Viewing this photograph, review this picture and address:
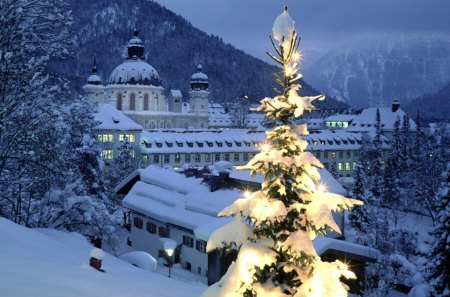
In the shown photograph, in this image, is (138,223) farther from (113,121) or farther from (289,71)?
(113,121)

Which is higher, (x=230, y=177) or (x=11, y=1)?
(x=11, y=1)

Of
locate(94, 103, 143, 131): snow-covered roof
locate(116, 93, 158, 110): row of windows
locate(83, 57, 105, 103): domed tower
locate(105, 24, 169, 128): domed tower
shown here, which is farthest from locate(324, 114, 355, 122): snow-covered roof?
locate(94, 103, 143, 131): snow-covered roof

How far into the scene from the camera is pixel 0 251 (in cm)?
1352

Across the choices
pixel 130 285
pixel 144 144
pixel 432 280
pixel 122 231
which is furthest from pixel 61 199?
pixel 144 144

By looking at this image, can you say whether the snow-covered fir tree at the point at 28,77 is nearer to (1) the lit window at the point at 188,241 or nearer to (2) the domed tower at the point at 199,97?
(1) the lit window at the point at 188,241

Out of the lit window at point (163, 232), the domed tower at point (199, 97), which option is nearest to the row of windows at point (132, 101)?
the domed tower at point (199, 97)

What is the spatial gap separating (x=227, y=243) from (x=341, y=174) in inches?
3575

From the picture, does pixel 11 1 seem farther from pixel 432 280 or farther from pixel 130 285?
pixel 432 280

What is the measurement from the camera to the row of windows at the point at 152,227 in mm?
36803

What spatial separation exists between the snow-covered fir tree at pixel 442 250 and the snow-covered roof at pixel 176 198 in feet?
38.8

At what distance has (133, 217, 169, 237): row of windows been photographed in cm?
Result: 3680

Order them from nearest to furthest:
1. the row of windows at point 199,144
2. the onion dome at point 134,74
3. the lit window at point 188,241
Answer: the lit window at point 188,241
the row of windows at point 199,144
the onion dome at point 134,74

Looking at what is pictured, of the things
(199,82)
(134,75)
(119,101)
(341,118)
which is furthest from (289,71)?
(341,118)

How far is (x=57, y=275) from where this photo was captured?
40.3ft
